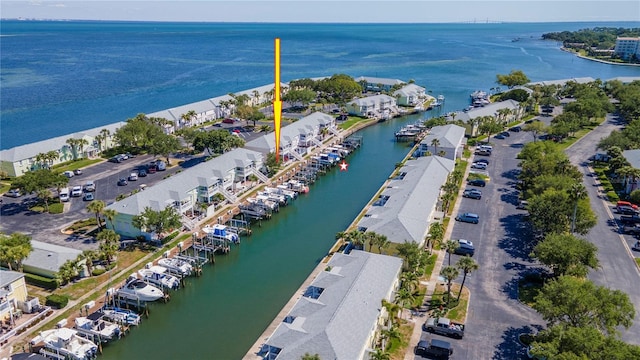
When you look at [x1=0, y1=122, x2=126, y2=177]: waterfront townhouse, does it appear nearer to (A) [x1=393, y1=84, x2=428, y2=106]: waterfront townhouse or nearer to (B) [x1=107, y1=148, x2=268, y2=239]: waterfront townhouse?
(B) [x1=107, y1=148, x2=268, y2=239]: waterfront townhouse

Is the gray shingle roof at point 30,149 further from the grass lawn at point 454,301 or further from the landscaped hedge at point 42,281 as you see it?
the grass lawn at point 454,301

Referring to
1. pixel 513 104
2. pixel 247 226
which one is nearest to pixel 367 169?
pixel 247 226

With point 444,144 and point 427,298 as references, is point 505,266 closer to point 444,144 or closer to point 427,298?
point 427,298

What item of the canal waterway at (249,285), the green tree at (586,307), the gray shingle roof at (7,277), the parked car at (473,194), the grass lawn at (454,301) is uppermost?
the green tree at (586,307)

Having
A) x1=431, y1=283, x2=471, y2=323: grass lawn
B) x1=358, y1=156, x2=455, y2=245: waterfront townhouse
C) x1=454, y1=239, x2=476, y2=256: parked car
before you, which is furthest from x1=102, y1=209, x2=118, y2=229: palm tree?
x1=454, y1=239, x2=476, y2=256: parked car

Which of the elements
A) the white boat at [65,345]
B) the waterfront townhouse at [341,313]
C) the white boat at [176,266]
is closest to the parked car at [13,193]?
the white boat at [176,266]

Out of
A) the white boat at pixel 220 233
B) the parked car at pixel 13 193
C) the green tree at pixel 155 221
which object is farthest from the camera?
the parked car at pixel 13 193
